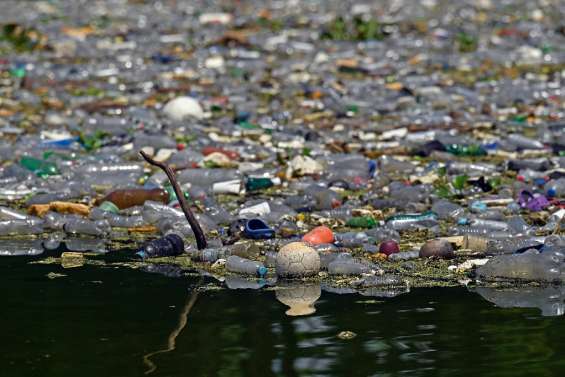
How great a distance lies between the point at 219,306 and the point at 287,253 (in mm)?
544

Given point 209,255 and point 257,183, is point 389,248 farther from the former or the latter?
point 257,183

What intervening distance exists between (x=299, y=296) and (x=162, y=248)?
1.10 meters

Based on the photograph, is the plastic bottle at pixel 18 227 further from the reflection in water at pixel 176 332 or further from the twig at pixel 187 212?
the reflection in water at pixel 176 332

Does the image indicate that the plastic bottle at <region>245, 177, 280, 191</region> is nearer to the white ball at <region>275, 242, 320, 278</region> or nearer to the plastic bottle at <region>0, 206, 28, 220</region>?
the plastic bottle at <region>0, 206, 28, 220</region>

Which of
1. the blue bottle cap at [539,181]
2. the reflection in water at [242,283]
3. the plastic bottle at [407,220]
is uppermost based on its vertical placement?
the blue bottle cap at [539,181]

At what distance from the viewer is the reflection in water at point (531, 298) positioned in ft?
17.2

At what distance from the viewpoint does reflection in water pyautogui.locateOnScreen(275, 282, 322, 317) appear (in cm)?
530

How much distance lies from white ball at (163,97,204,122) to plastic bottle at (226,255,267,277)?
465 cm

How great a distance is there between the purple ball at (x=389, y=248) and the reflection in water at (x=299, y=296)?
631mm

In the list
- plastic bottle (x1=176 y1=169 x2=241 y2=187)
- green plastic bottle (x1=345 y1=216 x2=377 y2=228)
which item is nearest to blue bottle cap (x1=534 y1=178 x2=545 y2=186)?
green plastic bottle (x1=345 y1=216 x2=377 y2=228)

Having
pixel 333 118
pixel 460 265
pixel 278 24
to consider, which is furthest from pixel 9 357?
pixel 278 24

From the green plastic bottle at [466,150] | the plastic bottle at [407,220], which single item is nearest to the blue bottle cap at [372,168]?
the green plastic bottle at [466,150]

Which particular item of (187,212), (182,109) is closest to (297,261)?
(187,212)

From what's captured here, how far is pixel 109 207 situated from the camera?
7.45 meters
